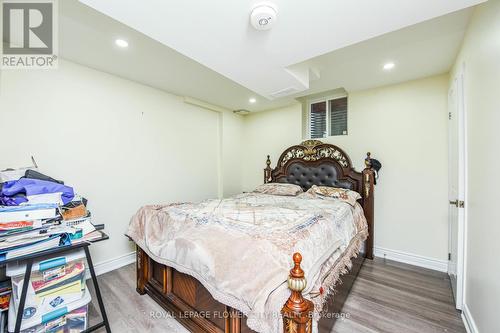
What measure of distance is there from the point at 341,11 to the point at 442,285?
294cm

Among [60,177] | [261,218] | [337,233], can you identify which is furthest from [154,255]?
[337,233]

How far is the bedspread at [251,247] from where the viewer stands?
45.4 inches

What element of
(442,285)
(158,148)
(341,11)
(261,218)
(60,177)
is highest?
(341,11)

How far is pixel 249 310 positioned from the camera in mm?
1147

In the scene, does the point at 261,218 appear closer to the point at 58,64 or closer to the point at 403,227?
the point at 403,227

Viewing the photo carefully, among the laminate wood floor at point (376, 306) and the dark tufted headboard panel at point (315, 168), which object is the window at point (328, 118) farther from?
the laminate wood floor at point (376, 306)

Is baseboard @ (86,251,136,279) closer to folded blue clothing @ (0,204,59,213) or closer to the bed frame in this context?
the bed frame

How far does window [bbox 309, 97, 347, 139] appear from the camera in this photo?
3.49 m

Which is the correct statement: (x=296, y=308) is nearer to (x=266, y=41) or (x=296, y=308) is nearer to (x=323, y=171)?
(x=266, y=41)

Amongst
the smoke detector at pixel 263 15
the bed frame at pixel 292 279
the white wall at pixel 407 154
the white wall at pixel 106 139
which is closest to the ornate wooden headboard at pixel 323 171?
the bed frame at pixel 292 279

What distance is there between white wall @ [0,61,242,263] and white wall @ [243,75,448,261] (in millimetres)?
2653

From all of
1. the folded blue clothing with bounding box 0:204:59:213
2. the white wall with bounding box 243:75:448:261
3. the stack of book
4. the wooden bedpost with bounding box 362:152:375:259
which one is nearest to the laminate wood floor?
the wooden bedpost with bounding box 362:152:375:259

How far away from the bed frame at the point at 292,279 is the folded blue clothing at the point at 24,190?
2.99 feet

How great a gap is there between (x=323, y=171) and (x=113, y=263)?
10.8 feet
